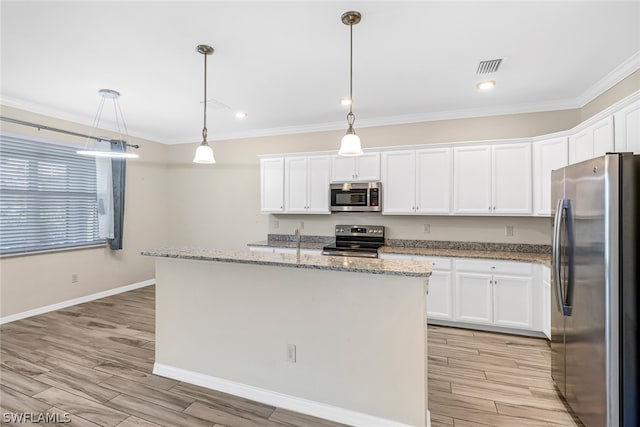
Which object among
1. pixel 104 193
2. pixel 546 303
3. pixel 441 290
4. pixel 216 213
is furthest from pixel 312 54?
pixel 104 193

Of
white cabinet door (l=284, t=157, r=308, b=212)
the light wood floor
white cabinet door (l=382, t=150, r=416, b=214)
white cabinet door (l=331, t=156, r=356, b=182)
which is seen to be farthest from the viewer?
white cabinet door (l=284, t=157, r=308, b=212)

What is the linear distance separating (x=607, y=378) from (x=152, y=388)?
3.09 meters

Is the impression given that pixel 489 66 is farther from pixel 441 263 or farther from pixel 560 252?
pixel 441 263

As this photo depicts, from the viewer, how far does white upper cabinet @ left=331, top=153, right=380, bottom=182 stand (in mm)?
4320

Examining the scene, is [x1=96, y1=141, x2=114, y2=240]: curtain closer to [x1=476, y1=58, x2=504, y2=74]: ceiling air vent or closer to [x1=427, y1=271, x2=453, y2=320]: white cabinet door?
[x1=427, y1=271, x2=453, y2=320]: white cabinet door

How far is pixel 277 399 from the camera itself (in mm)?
2285

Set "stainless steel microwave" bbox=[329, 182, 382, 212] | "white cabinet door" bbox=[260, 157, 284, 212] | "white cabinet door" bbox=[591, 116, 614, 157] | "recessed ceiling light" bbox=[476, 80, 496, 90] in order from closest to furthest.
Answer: "white cabinet door" bbox=[591, 116, 614, 157], "recessed ceiling light" bbox=[476, 80, 496, 90], "stainless steel microwave" bbox=[329, 182, 382, 212], "white cabinet door" bbox=[260, 157, 284, 212]

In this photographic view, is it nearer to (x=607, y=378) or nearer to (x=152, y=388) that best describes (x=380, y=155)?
(x=607, y=378)

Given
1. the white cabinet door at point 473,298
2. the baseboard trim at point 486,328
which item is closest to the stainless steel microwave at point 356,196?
the white cabinet door at point 473,298

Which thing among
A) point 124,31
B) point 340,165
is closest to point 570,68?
point 340,165

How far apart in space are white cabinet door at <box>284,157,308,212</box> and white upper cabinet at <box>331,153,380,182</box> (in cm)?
48

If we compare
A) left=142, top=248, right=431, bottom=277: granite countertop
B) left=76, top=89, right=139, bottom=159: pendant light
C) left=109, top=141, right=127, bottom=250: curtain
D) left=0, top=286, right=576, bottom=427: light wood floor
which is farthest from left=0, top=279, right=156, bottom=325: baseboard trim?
left=142, top=248, right=431, bottom=277: granite countertop

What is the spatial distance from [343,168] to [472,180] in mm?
1690

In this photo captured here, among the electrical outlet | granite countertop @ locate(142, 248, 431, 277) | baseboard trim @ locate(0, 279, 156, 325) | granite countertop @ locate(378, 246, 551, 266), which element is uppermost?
Result: granite countertop @ locate(142, 248, 431, 277)
